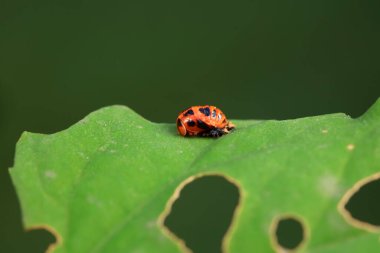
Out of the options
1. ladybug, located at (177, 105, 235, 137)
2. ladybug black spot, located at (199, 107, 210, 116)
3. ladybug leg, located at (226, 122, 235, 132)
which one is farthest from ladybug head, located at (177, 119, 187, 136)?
ladybug black spot, located at (199, 107, 210, 116)

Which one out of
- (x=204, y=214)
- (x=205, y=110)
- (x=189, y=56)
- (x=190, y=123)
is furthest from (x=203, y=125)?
(x=189, y=56)

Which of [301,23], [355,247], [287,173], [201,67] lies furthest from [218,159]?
[301,23]

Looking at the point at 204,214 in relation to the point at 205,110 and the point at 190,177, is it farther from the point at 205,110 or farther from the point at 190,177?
the point at 190,177

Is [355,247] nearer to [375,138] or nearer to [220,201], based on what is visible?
[375,138]

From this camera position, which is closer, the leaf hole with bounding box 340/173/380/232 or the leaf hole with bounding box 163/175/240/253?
the leaf hole with bounding box 163/175/240/253

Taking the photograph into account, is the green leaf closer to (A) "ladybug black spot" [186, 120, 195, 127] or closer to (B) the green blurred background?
(A) "ladybug black spot" [186, 120, 195, 127]
